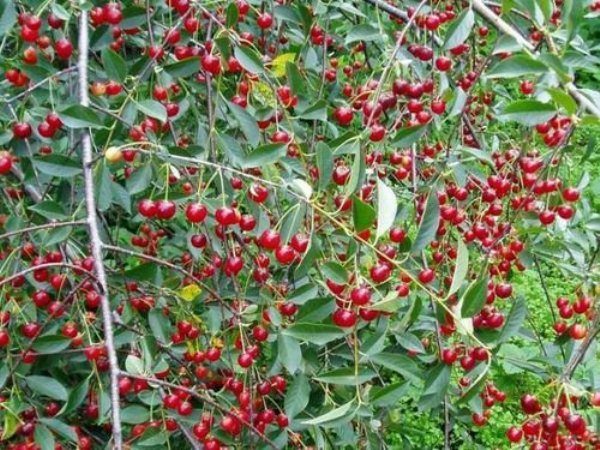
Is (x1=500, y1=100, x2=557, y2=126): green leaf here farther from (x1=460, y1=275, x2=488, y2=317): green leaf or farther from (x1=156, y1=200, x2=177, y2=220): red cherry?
(x1=156, y1=200, x2=177, y2=220): red cherry

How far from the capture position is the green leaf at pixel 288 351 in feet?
3.84

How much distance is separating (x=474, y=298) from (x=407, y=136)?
1.03 ft

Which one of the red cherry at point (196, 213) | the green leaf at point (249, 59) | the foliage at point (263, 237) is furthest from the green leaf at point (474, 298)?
the green leaf at point (249, 59)

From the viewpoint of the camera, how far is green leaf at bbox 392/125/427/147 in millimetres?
1264

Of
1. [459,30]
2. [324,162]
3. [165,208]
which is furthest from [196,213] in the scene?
[459,30]

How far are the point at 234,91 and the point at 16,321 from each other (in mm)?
611

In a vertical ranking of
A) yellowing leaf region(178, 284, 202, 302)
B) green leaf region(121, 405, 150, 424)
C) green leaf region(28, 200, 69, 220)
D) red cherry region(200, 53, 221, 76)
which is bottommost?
green leaf region(121, 405, 150, 424)

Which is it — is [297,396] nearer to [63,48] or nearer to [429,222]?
[429,222]

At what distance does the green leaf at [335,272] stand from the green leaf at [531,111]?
29 cm

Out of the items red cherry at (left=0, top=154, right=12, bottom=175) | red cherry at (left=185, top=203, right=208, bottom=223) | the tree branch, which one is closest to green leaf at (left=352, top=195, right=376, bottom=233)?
red cherry at (left=185, top=203, right=208, bottom=223)

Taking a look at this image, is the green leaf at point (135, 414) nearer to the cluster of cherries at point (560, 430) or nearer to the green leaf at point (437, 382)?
the green leaf at point (437, 382)

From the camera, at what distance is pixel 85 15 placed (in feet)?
4.21

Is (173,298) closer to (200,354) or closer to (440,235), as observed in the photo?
(200,354)

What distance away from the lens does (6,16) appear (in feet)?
4.15
